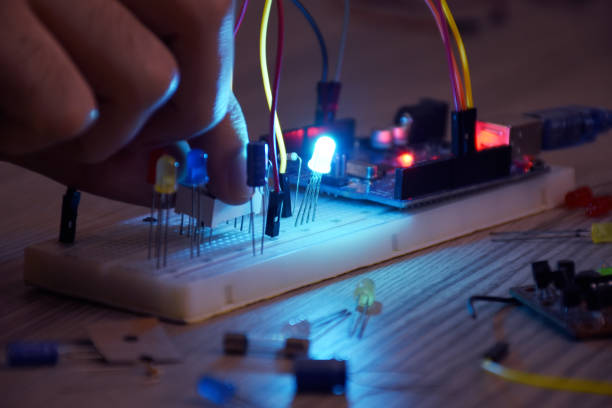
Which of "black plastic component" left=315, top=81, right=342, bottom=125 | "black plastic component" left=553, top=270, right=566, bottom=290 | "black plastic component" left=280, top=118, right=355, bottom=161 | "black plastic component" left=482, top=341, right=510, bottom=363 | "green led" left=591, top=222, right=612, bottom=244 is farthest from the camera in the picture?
"black plastic component" left=315, top=81, right=342, bottom=125

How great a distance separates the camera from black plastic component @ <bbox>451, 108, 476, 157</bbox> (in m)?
1.69

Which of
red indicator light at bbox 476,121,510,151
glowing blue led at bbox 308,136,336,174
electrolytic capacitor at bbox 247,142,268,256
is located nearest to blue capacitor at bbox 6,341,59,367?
electrolytic capacitor at bbox 247,142,268,256

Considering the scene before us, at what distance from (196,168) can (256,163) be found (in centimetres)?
10

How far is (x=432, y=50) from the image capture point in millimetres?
3701

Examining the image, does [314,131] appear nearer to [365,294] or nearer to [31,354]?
[365,294]

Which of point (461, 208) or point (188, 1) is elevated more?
point (188, 1)

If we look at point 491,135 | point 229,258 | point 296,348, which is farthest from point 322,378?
point 491,135

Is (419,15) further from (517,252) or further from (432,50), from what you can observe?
(517,252)

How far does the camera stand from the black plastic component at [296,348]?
113 centimetres

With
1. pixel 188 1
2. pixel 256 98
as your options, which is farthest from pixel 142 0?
pixel 256 98

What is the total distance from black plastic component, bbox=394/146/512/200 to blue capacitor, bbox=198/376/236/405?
2.24 ft

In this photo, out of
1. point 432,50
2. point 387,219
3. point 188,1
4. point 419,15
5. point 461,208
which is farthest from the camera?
point 419,15

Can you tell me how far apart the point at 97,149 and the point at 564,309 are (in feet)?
2.44

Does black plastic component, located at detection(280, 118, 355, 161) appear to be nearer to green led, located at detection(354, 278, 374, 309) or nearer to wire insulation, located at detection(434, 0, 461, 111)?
A: wire insulation, located at detection(434, 0, 461, 111)
